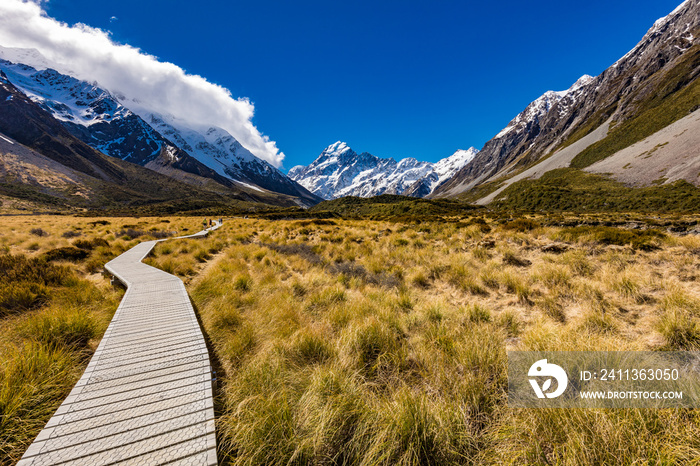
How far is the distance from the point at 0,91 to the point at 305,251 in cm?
33772

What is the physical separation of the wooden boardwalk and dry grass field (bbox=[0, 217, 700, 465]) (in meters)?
0.26

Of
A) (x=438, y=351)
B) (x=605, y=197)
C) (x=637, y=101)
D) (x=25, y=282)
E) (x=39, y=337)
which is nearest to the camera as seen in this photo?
(x=438, y=351)

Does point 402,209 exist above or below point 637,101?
below

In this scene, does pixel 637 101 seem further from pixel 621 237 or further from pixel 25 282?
pixel 25 282

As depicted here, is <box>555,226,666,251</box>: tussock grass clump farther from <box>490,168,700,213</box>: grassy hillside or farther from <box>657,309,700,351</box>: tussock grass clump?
<box>490,168,700,213</box>: grassy hillside

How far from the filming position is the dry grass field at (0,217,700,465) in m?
2.18

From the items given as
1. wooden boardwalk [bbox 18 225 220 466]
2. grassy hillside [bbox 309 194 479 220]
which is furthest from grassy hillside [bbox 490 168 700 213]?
wooden boardwalk [bbox 18 225 220 466]

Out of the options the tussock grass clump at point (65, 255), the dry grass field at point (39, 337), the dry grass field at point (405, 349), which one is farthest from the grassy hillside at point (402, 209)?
Answer: the tussock grass clump at point (65, 255)

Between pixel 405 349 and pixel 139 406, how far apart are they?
3.45 metres

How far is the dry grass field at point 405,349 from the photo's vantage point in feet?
7.15

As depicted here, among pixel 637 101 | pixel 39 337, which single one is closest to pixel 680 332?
pixel 39 337

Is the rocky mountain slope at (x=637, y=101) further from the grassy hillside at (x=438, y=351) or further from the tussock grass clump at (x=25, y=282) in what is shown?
the tussock grass clump at (x=25, y=282)

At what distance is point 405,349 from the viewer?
3.71 metres

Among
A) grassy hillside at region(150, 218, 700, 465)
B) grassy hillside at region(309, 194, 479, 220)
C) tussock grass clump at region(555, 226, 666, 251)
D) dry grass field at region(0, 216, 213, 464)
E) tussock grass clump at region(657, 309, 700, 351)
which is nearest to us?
grassy hillside at region(150, 218, 700, 465)
